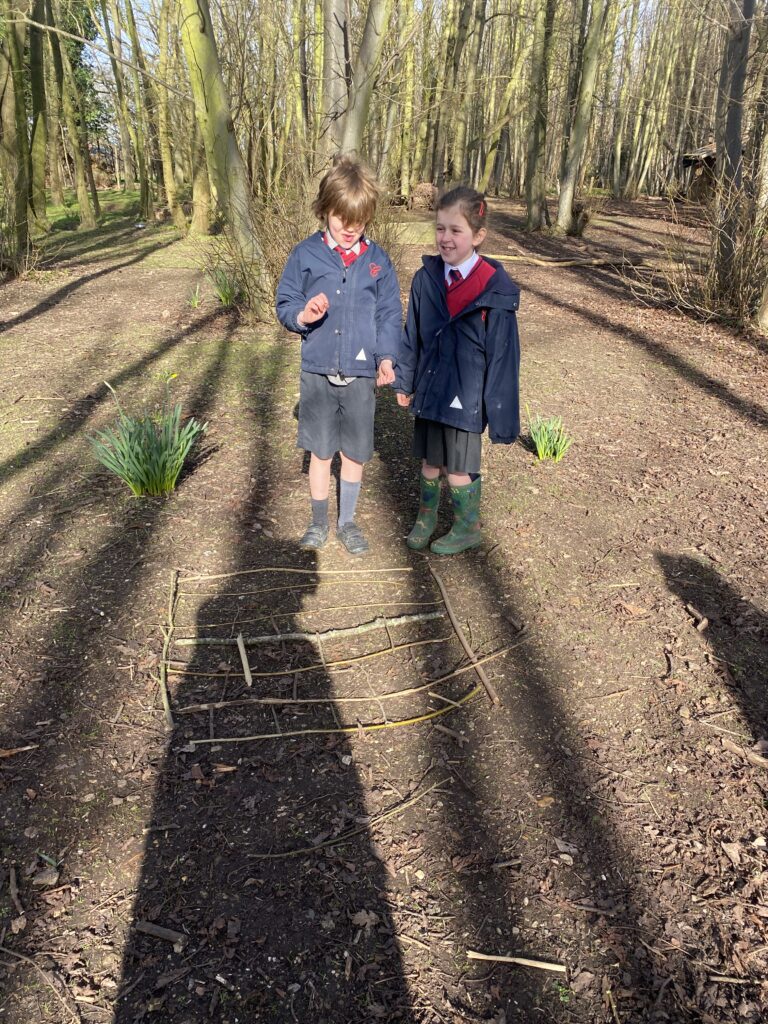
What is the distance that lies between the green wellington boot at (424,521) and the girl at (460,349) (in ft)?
0.67

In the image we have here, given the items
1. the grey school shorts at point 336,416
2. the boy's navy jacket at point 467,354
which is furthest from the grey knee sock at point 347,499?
the boy's navy jacket at point 467,354

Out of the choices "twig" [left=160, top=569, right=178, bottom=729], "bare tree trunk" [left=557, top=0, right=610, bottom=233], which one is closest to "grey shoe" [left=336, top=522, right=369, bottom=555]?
"twig" [left=160, top=569, right=178, bottom=729]

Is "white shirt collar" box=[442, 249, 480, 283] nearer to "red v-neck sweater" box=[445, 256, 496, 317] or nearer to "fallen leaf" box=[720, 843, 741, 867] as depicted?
"red v-neck sweater" box=[445, 256, 496, 317]

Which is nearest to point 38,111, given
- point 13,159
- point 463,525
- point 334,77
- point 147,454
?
point 13,159

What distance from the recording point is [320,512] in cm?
337

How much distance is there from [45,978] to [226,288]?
697cm

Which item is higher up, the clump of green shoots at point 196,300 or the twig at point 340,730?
the clump of green shoots at point 196,300

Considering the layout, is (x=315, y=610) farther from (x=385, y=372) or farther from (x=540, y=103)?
(x=540, y=103)

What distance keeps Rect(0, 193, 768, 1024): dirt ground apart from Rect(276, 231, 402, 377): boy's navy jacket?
39.2 inches

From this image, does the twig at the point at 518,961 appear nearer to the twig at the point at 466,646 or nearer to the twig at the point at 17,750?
the twig at the point at 466,646

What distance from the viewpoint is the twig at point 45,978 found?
1524 millimetres

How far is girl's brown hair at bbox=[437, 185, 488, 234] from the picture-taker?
265 centimetres

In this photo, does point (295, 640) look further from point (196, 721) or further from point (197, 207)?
point (197, 207)

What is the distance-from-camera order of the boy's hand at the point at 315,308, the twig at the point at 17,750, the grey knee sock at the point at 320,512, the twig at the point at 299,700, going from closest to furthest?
the twig at the point at 17,750
the twig at the point at 299,700
the boy's hand at the point at 315,308
the grey knee sock at the point at 320,512
